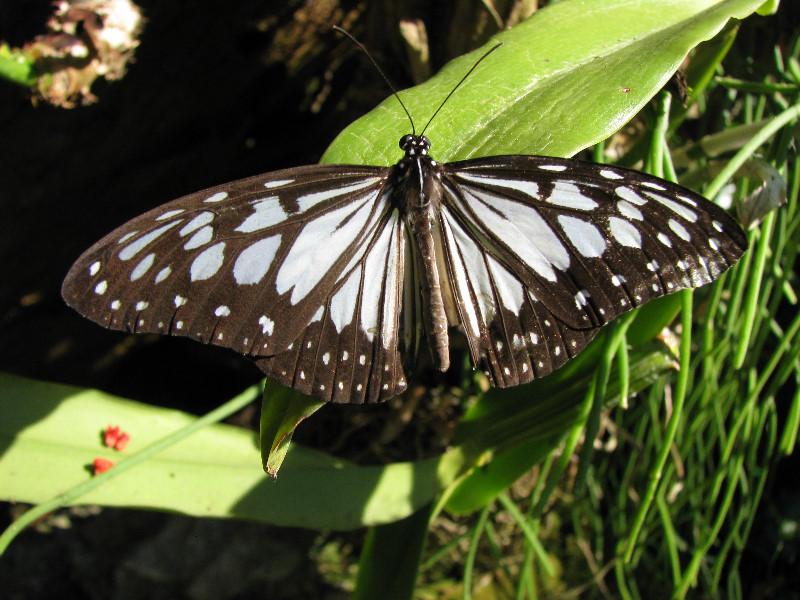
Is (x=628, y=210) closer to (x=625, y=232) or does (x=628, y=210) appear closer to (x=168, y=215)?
(x=625, y=232)

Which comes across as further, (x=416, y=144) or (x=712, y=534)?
(x=712, y=534)

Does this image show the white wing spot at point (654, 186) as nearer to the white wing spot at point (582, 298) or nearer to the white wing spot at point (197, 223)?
the white wing spot at point (582, 298)

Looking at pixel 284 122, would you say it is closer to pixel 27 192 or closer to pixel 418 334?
pixel 27 192

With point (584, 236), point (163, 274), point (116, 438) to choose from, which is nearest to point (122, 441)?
point (116, 438)

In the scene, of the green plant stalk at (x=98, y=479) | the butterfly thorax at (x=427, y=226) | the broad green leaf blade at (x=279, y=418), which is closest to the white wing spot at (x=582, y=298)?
the butterfly thorax at (x=427, y=226)

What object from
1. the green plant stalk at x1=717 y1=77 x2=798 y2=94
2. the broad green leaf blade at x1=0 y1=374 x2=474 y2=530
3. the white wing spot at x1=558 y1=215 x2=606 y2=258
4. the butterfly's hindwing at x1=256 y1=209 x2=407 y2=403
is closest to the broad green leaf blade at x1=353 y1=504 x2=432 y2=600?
the broad green leaf blade at x1=0 y1=374 x2=474 y2=530

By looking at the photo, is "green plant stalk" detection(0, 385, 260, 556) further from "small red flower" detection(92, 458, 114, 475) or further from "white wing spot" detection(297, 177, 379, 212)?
"white wing spot" detection(297, 177, 379, 212)
